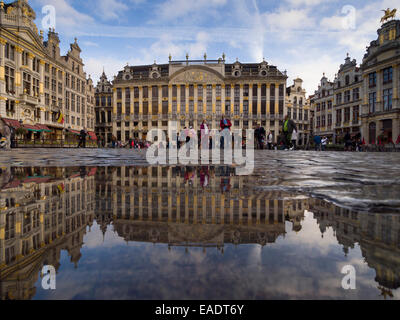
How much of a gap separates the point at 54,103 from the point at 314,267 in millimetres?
39466

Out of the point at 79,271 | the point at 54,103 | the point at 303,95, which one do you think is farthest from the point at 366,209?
the point at 303,95

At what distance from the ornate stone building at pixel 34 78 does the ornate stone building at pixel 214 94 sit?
1226 cm

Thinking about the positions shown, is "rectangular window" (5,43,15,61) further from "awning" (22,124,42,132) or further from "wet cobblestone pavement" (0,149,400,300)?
"wet cobblestone pavement" (0,149,400,300)

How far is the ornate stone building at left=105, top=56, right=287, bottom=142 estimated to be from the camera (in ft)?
148

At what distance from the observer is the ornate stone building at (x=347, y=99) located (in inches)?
1478

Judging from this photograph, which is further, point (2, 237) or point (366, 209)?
point (366, 209)

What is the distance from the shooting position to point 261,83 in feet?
148

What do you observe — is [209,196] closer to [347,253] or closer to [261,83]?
[347,253]

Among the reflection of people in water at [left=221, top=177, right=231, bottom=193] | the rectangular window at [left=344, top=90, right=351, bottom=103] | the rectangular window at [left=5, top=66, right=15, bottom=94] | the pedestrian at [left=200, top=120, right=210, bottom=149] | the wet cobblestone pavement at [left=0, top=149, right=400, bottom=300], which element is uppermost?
the rectangular window at [left=344, top=90, right=351, bottom=103]

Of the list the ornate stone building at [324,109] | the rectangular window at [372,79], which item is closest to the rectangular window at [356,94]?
the rectangular window at [372,79]

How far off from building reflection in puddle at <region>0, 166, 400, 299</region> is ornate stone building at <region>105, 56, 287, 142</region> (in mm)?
43772

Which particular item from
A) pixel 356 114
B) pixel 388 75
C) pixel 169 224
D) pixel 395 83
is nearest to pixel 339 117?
pixel 356 114

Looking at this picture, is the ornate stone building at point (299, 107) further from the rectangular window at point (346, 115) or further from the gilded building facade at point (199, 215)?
the gilded building facade at point (199, 215)

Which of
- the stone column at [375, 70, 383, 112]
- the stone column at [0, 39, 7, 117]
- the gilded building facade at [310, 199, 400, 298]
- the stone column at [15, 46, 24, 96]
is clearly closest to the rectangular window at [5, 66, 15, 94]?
the stone column at [15, 46, 24, 96]
